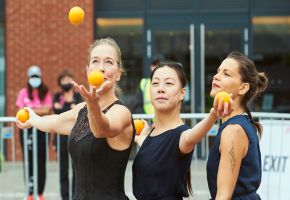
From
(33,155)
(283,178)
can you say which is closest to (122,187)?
(283,178)

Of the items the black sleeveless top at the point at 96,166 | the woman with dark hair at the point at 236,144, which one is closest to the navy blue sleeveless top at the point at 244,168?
the woman with dark hair at the point at 236,144

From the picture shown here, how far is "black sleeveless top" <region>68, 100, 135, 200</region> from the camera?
12.8 feet

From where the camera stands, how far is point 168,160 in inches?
159

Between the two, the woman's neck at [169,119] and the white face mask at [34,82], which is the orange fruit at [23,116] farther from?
the white face mask at [34,82]

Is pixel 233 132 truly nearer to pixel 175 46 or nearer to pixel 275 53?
pixel 175 46

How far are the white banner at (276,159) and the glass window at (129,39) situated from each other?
274 inches

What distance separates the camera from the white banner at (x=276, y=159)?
7.16 meters

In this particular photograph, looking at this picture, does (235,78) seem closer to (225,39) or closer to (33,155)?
(33,155)

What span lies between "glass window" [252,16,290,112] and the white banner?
22.3 feet

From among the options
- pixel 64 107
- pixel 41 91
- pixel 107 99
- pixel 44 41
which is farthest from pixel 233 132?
pixel 44 41

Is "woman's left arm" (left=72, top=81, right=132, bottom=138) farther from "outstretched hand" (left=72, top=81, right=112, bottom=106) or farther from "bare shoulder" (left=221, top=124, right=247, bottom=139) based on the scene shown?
"bare shoulder" (left=221, top=124, right=247, bottom=139)

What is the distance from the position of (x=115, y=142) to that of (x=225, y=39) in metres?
10.3

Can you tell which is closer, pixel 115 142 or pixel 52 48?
pixel 115 142

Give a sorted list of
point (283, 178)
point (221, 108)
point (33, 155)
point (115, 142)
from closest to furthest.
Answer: point (221, 108), point (115, 142), point (283, 178), point (33, 155)
